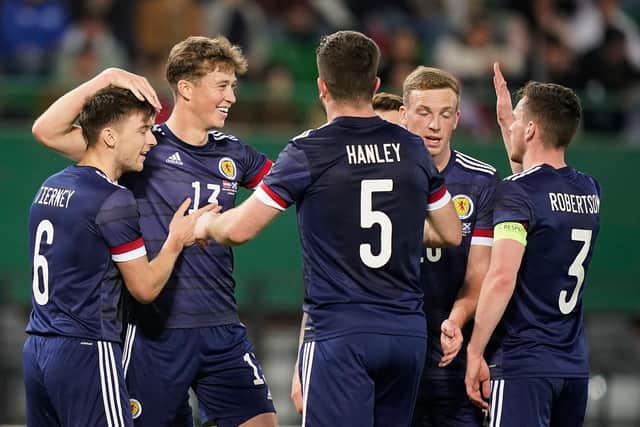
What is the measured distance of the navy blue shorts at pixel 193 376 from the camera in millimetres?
6496

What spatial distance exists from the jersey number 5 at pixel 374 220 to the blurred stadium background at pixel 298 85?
229 inches

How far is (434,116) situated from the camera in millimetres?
6562

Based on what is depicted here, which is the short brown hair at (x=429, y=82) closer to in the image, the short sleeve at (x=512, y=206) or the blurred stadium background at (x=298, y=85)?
the short sleeve at (x=512, y=206)

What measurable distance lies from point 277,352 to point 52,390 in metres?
6.11

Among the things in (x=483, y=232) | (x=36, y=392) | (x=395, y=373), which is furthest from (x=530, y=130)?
(x=36, y=392)

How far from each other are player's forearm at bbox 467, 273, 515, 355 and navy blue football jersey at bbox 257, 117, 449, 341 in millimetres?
444

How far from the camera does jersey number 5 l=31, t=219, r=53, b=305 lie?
6.00 meters

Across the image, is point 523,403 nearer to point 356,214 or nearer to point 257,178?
point 356,214

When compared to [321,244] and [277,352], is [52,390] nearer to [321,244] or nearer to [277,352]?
[321,244]

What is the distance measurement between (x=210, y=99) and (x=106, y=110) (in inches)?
25.8

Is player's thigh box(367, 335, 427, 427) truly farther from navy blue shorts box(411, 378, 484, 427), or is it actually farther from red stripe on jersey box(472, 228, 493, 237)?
red stripe on jersey box(472, 228, 493, 237)

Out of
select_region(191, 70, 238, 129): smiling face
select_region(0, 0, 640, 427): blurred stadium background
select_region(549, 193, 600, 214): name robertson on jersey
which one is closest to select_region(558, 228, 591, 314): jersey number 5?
select_region(549, 193, 600, 214): name robertson on jersey

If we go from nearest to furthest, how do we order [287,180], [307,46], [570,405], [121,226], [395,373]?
[287,180], [395,373], [121,226], [570,405], [307,46]

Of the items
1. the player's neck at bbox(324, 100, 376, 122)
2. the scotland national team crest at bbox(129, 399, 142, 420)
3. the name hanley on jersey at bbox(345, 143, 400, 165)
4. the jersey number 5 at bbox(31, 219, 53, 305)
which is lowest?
the scotland national team crest at bbox(129, 399, 142, 420)
